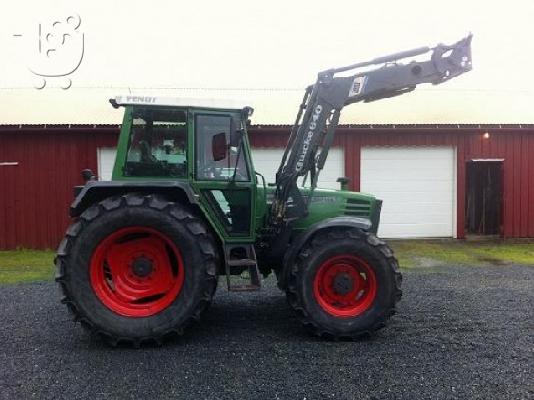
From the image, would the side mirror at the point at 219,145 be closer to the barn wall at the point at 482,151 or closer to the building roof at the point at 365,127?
the building roof at the point at 365,127

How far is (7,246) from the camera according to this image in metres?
11.8

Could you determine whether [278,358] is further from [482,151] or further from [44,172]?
[482,151]

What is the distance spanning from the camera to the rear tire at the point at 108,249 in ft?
16.2

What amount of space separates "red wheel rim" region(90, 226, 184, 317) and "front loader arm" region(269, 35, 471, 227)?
3.92ft

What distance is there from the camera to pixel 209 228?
5.33 m

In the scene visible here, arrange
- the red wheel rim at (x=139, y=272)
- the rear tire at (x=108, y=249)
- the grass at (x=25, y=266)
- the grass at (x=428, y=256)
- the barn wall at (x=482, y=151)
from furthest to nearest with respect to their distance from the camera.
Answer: the barn wall at (x=482, y=151), the grass at (x=428, y=256), the grass at (x=25, y=266), the red wheel rim at (x=139, y=272), the rear tire at (x=108, y=249)

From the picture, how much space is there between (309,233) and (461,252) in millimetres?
7075

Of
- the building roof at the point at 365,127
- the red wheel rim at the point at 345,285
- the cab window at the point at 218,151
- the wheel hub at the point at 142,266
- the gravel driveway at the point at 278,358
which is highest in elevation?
the building roof at the point at 365,127

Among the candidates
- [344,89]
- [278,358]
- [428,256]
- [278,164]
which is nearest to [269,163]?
[278,164]

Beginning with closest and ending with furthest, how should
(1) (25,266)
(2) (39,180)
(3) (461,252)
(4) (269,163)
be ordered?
1. (1) (25,266)
2. (3) (461,252)
3. (2) (39,180)
4. (4) (269,163)

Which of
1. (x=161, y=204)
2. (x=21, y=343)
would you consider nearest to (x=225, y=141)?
(x=161, y=204)

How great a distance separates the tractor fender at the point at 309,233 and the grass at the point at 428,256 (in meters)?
4.68

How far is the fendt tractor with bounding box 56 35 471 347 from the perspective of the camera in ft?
16.3

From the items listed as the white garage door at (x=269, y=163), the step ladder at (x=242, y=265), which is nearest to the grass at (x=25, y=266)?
the white garage door at (x=269, y=163)
